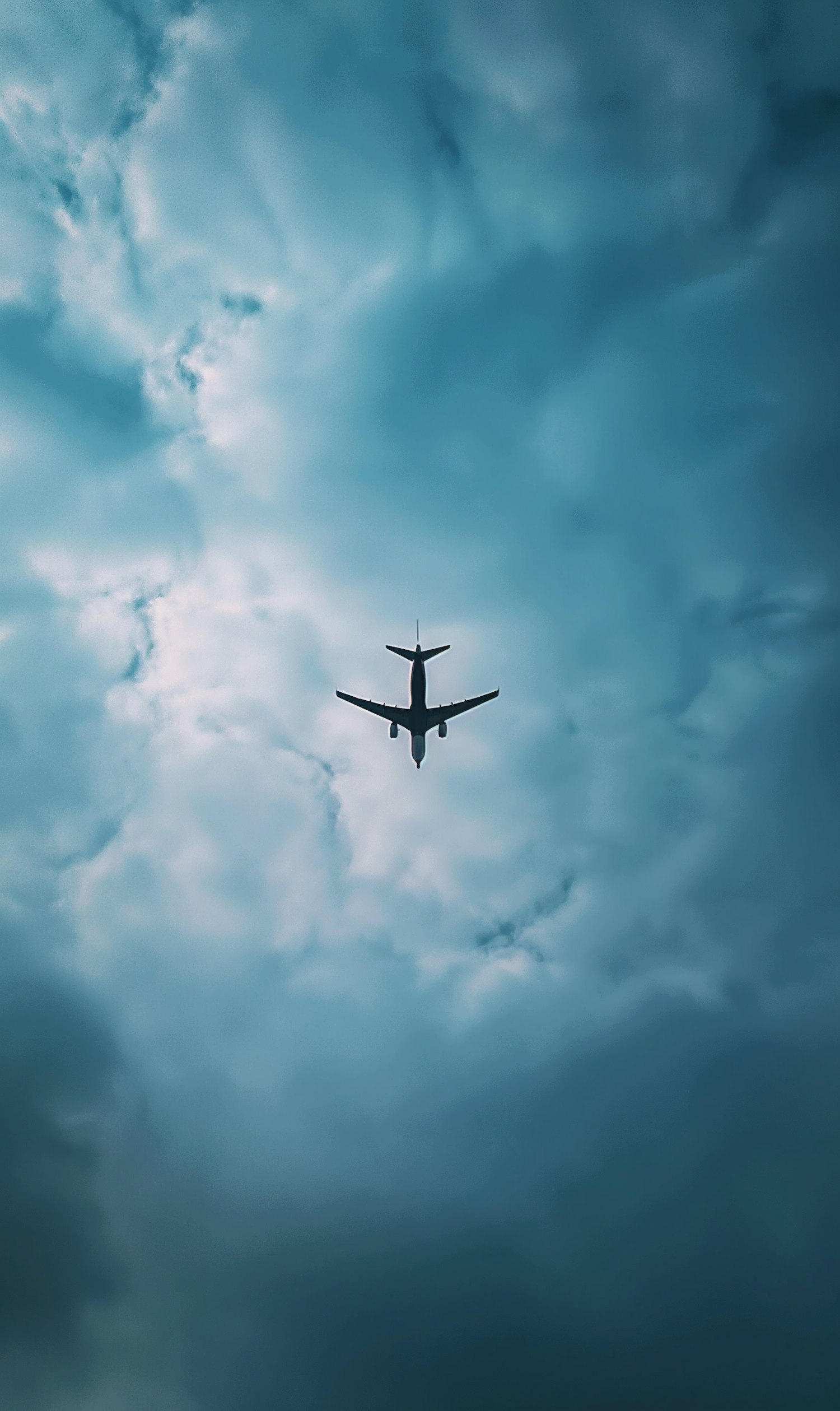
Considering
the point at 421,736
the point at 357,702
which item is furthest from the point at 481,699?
the point at 357,702

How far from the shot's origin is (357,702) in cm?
6562

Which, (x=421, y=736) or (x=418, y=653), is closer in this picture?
(x=418, y=653)

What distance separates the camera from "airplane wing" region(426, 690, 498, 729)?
65.1 m

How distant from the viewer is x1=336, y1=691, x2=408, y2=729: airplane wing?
65500mm

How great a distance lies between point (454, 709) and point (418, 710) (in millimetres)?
5486

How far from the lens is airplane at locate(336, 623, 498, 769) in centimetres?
6291

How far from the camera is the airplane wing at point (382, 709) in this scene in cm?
6550

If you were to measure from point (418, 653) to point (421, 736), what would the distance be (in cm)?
1384

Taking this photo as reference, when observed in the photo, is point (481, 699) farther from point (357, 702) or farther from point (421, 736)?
point (357, 702)

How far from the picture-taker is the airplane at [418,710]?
2477 inches

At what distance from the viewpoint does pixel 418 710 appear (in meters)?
64.7

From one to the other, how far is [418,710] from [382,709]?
5.79 metres

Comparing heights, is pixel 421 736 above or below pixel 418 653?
below

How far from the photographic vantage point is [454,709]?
65688 millimetres
